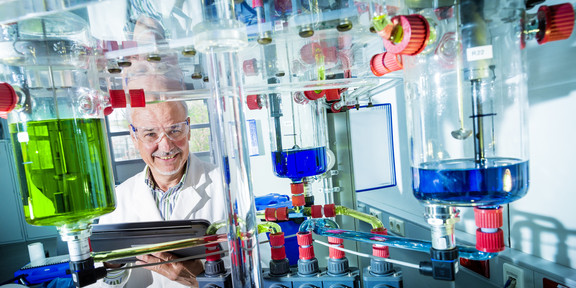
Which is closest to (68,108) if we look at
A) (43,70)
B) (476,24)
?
(43,70)

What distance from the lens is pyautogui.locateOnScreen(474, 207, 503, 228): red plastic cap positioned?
0.55m

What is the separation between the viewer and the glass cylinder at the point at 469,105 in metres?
0.49

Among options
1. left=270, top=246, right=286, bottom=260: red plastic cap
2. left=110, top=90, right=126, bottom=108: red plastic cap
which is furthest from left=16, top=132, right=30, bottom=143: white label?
left=270, top=246, right=286, bottom=260: red plastic cap

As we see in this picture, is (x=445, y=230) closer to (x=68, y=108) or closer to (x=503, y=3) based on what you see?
(x=503, y=3)

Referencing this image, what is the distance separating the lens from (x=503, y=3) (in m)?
0.49

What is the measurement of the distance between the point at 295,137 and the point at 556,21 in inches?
30.0

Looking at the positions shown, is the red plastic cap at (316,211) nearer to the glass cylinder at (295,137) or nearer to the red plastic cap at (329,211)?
the red plastic cap at (329,211)

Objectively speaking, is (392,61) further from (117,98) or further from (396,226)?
(396,226)

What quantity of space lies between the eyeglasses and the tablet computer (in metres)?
1.05

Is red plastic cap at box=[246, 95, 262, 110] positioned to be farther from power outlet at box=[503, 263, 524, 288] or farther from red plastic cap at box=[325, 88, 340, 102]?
power outlet at box=[503, 263, 524, 288]

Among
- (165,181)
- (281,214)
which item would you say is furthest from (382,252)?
(165,181)

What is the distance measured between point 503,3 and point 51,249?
A: 5.27 meters

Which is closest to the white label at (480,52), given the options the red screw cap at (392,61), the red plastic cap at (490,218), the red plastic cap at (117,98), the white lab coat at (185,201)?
the red screw cap at (392,61)

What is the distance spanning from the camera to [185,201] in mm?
1892
